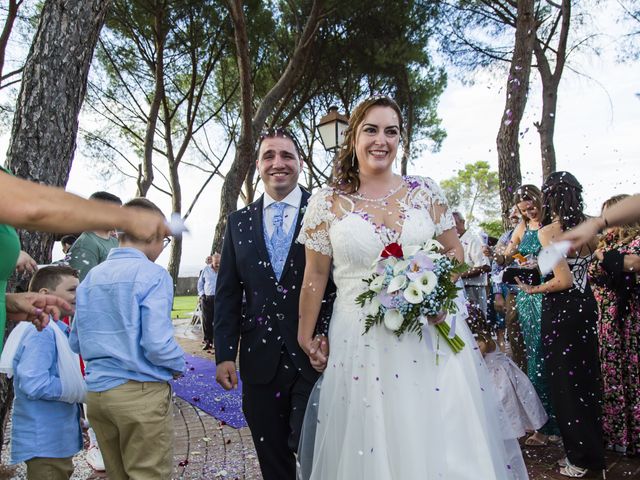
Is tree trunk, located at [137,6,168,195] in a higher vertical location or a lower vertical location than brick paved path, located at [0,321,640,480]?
higher

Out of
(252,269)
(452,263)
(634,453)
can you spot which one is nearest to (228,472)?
(252,269)

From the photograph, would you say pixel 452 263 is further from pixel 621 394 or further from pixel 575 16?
pixel 575 16

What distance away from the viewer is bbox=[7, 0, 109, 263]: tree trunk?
3805mm

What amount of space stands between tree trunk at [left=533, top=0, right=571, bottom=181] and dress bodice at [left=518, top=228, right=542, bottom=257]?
7.14m

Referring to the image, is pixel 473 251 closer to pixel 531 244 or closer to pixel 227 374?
pixel 531 244

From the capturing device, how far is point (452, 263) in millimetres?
2373

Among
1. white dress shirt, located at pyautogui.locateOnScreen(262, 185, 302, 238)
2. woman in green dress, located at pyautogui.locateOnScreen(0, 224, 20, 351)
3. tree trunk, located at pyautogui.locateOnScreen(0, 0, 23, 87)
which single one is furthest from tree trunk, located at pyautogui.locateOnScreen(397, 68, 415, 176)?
woman in green dress, located at pyautogui.locateOnScreen(0, 224, 20, 351)

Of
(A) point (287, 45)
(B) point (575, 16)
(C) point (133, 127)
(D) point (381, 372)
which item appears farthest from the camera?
(C) point (133, 127)

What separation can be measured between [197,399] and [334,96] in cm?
1267

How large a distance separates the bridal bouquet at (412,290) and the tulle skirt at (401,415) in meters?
0.08

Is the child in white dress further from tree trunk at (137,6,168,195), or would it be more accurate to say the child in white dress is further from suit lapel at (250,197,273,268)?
tree trunk at (137,6,168,195)

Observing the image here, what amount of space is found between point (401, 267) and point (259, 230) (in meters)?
0.91

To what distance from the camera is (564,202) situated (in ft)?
12.1

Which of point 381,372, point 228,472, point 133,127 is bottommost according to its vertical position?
point 228,472
